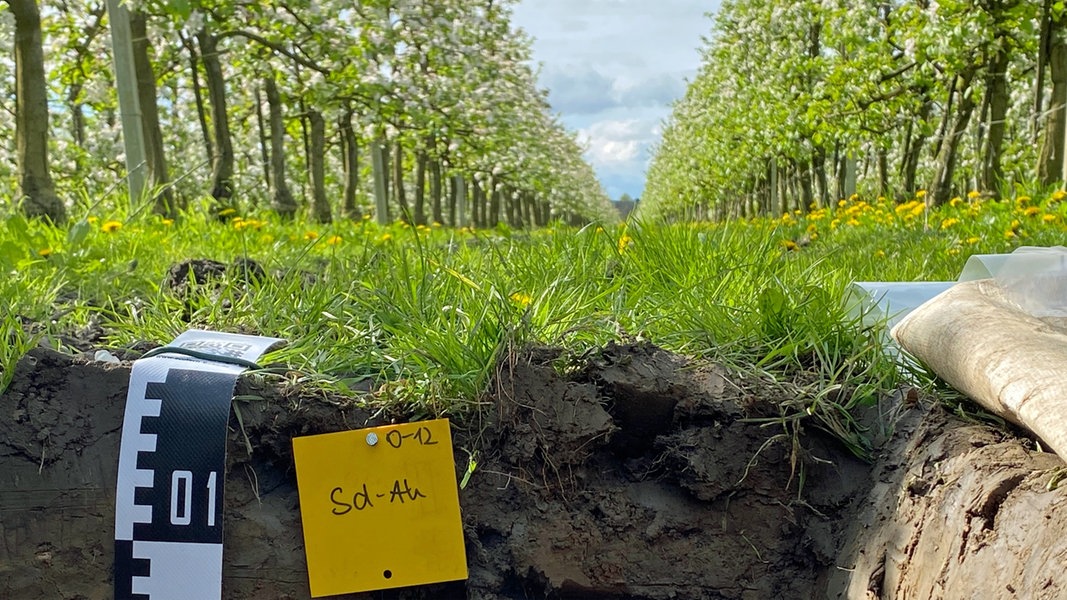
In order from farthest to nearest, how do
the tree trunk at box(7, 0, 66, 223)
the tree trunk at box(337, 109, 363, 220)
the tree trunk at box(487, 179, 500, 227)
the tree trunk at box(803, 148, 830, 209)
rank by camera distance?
1. the tree trunk at box(487, 179, 500, 227)
2. the tree trunk at box(803, 148, 830, 209)
3. the tree trunk at box(337, 109, 363, 220)
4. the tree trunk at box(7, 0, 66, 223)

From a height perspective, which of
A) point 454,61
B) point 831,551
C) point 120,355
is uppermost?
point 454,61

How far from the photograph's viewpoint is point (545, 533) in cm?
150

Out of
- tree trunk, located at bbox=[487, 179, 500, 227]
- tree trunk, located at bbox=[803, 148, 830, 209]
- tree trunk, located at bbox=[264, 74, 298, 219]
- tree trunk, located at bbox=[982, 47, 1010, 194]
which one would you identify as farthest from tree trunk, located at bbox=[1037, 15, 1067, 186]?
tree trunk, located at bbox=[487, 179, 500, 227]

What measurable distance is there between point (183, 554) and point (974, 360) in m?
1.44

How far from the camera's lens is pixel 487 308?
1679 millimetres

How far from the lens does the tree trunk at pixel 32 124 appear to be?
430 centimetres

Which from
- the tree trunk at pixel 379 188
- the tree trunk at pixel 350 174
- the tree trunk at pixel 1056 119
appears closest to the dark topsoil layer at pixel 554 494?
the tree trunk at pixel 1056 119

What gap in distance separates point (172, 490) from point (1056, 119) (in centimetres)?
830

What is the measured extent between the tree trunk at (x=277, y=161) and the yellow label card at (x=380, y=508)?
7929 mm

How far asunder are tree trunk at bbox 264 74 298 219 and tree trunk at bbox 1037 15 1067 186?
761 cm

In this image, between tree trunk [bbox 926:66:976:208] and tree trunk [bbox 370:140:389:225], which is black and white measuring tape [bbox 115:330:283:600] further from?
tree trunk [bbox 370:140:389:225]

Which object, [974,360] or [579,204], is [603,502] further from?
[579,204]

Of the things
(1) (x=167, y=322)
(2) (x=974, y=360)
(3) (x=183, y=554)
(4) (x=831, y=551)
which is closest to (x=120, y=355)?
(1) (x=167, y=322)

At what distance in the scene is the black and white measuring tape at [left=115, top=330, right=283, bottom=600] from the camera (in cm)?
148
